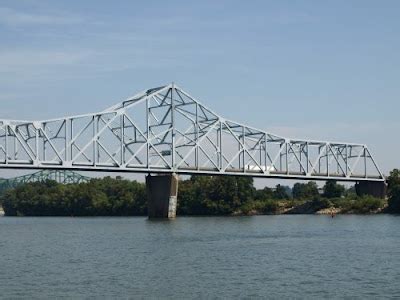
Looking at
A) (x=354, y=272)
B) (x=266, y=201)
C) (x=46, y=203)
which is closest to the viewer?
(x=354, y=272)

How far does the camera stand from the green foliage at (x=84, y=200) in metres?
140

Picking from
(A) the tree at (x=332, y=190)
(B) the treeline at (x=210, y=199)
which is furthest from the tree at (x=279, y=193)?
(A) the tree at (x=332, y=190)

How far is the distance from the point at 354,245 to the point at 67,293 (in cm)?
2414

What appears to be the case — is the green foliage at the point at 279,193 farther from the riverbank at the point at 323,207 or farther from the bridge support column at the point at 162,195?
the bridge support column at the point at 162,195

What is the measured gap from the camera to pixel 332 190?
12700 cm

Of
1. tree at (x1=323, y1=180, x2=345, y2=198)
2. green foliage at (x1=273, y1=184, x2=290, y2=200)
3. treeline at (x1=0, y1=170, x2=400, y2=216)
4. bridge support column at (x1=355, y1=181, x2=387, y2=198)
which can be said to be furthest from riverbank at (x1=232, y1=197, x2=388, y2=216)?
green foliage at (x1=273, y1=184, x2=290, y2=200)

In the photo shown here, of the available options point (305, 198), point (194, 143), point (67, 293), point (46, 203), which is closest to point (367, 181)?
point (305, 198)

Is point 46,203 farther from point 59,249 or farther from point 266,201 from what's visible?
point 59,249

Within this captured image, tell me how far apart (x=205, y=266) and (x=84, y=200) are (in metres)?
112

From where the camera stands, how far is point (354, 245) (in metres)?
50.3

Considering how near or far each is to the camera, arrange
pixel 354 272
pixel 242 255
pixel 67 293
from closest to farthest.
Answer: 1. pixel 67 293
2. pixel 354 272
3. pixel 242 255

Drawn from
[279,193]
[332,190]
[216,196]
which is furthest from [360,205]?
[279,193]

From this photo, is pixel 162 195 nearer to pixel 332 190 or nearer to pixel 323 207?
pixel 323 207

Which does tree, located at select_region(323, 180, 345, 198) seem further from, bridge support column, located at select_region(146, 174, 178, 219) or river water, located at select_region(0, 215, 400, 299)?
river water, located at select_region(0, 215, 400, 299)
